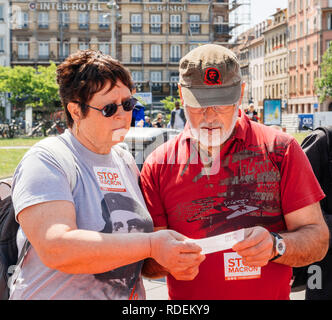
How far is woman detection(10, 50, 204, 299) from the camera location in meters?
1.94

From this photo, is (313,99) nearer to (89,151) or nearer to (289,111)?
(289,111)

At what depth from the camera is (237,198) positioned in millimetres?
2416

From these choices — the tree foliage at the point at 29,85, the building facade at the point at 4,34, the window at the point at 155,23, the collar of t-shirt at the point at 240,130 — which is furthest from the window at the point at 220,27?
the collar of t-shirt at the point at 240,130

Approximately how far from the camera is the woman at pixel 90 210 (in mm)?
1938

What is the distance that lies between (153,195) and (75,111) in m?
0.48

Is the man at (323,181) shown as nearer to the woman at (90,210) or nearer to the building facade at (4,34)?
the woman at (90,210)

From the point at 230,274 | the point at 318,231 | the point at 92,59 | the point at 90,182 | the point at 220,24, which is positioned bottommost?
the point at 230,274

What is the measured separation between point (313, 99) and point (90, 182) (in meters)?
69.3

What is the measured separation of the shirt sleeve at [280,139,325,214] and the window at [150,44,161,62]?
208 ft

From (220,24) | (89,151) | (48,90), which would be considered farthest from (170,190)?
(220,24)

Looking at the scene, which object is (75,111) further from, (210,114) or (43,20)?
(43,20)

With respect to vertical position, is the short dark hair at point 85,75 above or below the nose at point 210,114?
above

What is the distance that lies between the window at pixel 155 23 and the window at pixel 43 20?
11.3 meters

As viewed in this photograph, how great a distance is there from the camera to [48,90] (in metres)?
48.7
